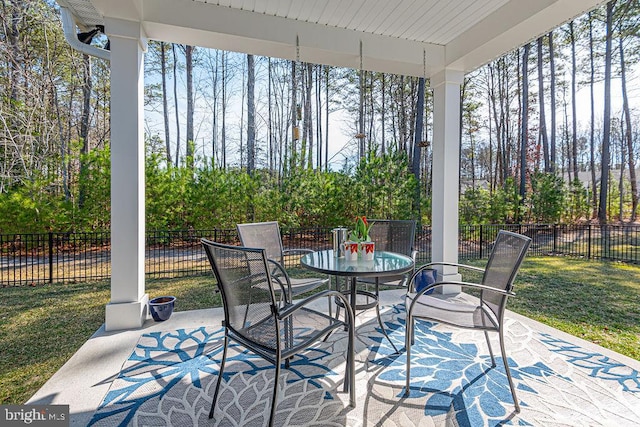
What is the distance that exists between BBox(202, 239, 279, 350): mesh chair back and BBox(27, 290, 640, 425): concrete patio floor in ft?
3.22

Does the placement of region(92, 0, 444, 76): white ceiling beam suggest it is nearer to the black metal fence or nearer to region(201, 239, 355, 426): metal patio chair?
region(201, 239, 355, 426): metal patio chair

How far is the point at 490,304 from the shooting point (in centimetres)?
216

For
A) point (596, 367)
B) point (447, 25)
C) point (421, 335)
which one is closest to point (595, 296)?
point (596, 367)

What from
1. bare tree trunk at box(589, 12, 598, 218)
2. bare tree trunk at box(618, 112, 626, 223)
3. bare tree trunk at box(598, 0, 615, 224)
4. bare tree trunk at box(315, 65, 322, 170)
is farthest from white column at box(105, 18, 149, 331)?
bare tree trunk at box(618, 112, 626, 223)

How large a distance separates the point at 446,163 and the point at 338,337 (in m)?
2.49

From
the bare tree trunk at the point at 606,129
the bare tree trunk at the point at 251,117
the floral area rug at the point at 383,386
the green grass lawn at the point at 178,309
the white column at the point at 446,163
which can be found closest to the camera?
the floral area rug at the point at 383,386

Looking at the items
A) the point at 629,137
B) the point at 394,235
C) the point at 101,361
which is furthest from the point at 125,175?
the point at 629,137

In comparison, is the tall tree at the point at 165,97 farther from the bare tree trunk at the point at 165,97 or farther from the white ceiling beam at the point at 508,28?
the white ceiling beam at the point at 508,28

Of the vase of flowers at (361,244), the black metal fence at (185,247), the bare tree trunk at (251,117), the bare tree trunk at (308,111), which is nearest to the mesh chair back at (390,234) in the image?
the vase of flowers at (361,244)

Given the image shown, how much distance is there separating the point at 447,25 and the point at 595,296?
13.1 ft

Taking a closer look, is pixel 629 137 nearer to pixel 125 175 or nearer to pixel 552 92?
pixel 552 92

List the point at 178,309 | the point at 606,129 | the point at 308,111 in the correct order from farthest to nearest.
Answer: the point at 308,111, the point at 606,129, the point at 178,309

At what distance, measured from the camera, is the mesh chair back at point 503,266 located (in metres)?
1.97

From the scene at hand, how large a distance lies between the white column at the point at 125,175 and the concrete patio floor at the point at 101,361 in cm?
23
